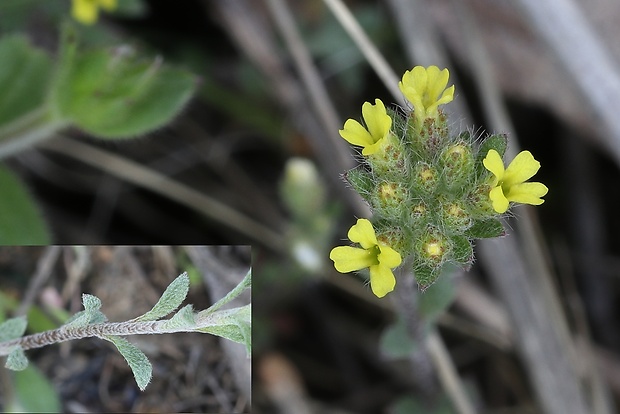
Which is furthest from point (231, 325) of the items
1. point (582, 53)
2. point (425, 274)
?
point (582, 53)

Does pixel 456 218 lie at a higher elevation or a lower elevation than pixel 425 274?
higher

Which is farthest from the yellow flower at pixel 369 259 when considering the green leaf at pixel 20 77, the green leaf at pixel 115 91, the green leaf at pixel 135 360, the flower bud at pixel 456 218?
the green leaf at pixel 20 77

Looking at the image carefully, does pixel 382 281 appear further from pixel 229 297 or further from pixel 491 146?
pixel 491 146

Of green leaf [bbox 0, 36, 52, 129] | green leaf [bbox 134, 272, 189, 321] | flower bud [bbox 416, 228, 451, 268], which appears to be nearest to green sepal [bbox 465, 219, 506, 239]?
flower bud [bbox 416, 228, 451, 268]

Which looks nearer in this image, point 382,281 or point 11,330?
point 382,281

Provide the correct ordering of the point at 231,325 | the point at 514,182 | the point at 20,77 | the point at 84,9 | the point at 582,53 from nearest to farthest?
the point at 231,325 → the point at 514,182 → the point at 582,53 → the point at 84,9 → the point at 20,77

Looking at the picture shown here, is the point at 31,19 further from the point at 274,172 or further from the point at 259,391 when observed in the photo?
the point at 259,391

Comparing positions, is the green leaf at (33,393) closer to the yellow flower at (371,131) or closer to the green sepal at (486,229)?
the yellow flower at (371,131)

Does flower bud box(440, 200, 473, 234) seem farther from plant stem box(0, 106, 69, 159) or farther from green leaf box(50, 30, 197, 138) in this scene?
plant stem box(0, 106, 69, 159)
